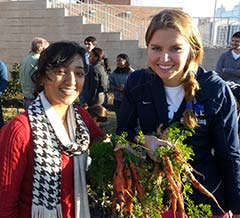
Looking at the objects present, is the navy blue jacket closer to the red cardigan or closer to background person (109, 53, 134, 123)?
the red cardigan

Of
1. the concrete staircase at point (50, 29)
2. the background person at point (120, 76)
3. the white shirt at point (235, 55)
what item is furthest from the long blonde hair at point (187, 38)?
the concrete staircase at point (50, 29)

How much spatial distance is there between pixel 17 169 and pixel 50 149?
0.19 metres

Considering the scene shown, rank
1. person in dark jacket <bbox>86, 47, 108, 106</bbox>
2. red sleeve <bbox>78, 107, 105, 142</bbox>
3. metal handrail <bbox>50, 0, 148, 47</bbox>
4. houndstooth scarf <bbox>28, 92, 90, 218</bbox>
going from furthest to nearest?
1. metal handrail <bbox>50, 0, 148, 47</bbox>
2. person in dark jacket <bbox>86, 47, 108, 106</bbox>
3. red sleeve <bbox>78, 107, 105, 142</bbox>
4. houndstooth scarf <bbox>28, 92, 90, 218</bbox>

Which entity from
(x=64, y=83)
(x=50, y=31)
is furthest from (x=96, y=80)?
(x=50, y=31)

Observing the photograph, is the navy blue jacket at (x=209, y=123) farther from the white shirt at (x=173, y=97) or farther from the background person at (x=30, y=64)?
the background person at (x=30, y=64)

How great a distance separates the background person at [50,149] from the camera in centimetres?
178

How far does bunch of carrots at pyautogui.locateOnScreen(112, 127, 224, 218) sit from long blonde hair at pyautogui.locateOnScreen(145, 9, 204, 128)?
173 millimetres

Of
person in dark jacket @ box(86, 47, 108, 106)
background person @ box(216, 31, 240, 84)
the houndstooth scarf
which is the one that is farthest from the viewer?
person in dark jacket @ box(86, 47, 108, 106)

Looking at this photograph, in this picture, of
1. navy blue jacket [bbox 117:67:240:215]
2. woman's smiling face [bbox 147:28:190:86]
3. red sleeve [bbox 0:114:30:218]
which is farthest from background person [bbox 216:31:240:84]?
red sleeve [bbox 0:114:30:218]

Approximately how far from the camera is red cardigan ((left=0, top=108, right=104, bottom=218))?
175cm

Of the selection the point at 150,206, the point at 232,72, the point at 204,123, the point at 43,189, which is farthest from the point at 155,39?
the point at 232,72

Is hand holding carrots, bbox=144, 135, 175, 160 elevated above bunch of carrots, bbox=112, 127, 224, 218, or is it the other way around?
hand holding carrots, bbox=144, 135, 175, 160

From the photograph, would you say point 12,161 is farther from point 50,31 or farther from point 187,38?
point 50,31

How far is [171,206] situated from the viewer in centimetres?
187
